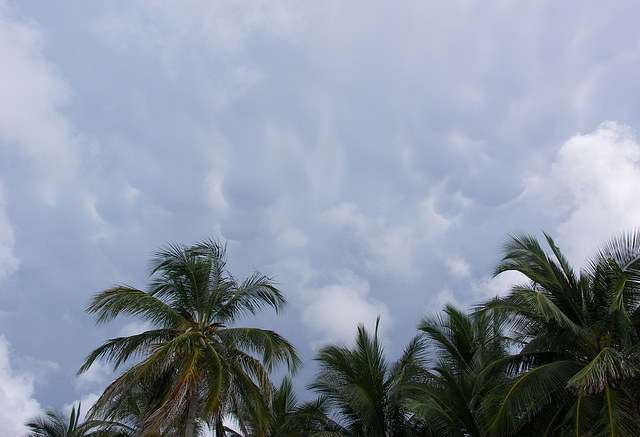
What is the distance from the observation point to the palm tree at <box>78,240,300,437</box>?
44.8 feet

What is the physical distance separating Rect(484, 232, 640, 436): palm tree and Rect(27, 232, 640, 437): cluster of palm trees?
1.3 inches

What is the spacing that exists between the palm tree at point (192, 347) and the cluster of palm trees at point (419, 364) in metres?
0.04

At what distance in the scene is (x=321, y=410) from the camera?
1819 centimetres

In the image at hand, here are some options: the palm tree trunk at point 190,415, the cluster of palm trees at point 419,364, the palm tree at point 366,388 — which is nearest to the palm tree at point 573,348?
the cluster of palm trees at point 419,364

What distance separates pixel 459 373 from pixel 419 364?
1718mm

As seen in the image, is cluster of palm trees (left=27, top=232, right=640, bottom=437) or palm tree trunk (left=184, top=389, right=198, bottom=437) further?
palm tree trunk (left=184, top=389, right=198, bottom=437)

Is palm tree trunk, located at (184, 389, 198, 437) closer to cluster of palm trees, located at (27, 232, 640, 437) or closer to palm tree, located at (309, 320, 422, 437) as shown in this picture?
cluster of palm trees, located at (27, 232, 640, 437)

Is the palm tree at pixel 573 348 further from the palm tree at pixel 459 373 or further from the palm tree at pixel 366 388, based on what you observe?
the palm tree at pixel 366 388

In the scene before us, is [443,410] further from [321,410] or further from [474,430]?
[321,410]

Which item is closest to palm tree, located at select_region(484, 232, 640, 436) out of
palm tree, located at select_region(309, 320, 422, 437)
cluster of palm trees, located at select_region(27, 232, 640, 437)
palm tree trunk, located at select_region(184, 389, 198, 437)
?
cluster of palm trees, located at select_region(27, 232, 640, 437)

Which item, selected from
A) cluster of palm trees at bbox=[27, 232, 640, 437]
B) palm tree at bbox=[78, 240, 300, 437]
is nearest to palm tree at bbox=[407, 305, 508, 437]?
cluster of palm trees at bbox=[27, 232, 640, 437]

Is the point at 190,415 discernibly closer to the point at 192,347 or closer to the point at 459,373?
the point at 192,347

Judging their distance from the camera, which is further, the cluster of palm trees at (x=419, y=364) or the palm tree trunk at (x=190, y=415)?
the palm tree trunk at (x=190, y=415)

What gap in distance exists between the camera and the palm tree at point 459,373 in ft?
46.4
